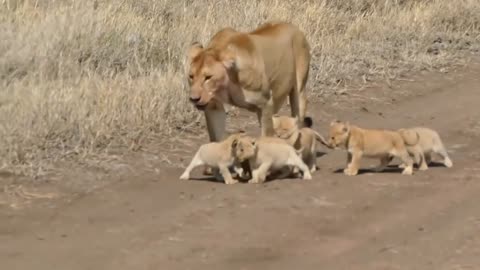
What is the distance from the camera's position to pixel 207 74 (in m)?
8.91

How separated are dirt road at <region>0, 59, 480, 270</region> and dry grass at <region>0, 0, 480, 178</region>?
986 millimetres

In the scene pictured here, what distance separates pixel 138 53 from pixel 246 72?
3889 millimetres

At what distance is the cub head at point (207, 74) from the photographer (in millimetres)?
8875

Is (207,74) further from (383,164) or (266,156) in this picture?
(383,164)

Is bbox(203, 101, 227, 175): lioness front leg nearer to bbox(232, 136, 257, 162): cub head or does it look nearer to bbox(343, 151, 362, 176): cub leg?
bbox(232, 136, 257, 162): cub head

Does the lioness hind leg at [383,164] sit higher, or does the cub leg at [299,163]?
the cub leg at [299,163]

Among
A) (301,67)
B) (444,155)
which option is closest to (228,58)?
(301,67)

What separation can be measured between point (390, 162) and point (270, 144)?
1388mm

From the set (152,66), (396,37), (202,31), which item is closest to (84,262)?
(152,66)

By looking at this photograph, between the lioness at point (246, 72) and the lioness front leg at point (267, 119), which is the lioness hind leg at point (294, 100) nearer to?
the lioness at point (246, 72)

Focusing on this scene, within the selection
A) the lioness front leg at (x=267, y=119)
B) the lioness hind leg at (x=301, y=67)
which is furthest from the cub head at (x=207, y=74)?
the lioness hind leg at (x=301, y=67)

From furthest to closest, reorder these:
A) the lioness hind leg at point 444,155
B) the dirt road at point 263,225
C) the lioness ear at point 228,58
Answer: the lioness hind leg at point 444,155 → the lioness ear at point 228,58 → the dirt road at point 263,225

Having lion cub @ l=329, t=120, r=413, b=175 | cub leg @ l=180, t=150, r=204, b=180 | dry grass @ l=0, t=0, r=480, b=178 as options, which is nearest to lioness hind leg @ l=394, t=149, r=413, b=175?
lion cub @ l=329, t=120, r=413, b=175

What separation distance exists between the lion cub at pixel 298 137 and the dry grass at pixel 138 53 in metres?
1.28
